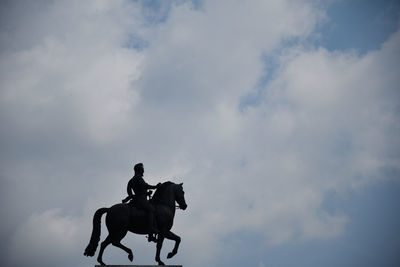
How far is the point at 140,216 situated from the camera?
1497cm

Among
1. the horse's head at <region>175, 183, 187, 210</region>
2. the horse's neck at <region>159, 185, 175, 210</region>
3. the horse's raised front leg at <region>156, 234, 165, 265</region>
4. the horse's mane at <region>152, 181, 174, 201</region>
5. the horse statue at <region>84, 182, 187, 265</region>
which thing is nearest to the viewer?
the horse statue at <region>84, 182, 187, 265</region>

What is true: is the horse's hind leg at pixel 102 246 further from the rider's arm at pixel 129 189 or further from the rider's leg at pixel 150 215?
the rider's arm at pixel 129 189

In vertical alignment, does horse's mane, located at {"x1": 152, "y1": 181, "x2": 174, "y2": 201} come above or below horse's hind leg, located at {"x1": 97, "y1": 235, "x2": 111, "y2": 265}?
above

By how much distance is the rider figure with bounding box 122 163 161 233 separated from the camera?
15055mm

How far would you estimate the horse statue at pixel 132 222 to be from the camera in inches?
566

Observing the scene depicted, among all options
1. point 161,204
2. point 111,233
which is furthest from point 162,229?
point 111,233

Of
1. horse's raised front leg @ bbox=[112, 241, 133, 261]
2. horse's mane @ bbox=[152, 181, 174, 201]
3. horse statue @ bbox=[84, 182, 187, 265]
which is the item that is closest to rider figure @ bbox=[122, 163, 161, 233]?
horse statue @ bbox=[84, 182, 187, 265]

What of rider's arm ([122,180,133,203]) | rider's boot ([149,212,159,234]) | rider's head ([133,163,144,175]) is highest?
rider's head ([133,163,144,175])

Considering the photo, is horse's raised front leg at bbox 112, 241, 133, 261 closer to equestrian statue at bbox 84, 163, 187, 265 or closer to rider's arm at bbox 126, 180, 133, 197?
equestrian statue at bbox 84, 163, 187, 265

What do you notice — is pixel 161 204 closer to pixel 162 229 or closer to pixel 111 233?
pixel 162 229

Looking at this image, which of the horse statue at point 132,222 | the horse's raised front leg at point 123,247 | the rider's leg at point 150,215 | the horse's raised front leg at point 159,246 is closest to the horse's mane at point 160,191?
the horse statue at point 132,222

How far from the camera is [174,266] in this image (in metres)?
14.2

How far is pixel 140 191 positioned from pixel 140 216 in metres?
1.04

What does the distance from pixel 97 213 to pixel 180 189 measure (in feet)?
12.5
